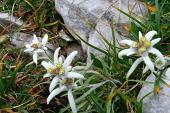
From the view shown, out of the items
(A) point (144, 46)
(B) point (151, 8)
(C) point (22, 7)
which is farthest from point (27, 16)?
(A) point (144, 46)

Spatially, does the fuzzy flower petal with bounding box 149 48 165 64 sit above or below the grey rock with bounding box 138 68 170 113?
above

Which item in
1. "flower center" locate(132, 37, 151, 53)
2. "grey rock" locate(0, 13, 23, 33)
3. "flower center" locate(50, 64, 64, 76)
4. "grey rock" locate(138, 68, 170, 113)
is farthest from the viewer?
"grey rock" locate(0, 13, 23, 33)

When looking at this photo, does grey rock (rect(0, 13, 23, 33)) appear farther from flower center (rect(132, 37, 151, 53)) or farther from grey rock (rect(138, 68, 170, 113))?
flower center (rect(132, 37, 151, 53))

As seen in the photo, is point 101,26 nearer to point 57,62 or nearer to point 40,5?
point 40,5

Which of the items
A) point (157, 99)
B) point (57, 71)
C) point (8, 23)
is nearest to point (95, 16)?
point (8, 23)

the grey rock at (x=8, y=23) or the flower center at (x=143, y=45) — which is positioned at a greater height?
the flower center at (x=143, y=45)

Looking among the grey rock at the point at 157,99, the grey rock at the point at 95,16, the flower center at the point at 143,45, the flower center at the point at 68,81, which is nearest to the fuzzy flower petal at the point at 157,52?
the flower center at the point at 143,45

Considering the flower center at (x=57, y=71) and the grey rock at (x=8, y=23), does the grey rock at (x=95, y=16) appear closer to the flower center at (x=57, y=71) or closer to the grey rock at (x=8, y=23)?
the grey rock at (x=8, y=23)

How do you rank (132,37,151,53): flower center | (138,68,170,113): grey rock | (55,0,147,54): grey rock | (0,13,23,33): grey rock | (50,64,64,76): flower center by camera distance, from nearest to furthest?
1. (132,37,151,53): flower center
2. (50,64,64,76): flower center
3. (138,68,170,113): grey rock
4. (55,0,147,54): grey rock
5. (0,13,23,33): grey rock

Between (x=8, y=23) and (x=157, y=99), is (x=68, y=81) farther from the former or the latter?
(x=8, y=23)

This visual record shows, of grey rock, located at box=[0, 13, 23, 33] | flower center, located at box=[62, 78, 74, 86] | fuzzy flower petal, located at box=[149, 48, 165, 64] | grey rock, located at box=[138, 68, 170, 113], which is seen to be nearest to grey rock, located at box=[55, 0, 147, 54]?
grey rock, located at box=[0, 13, 23, 33]
